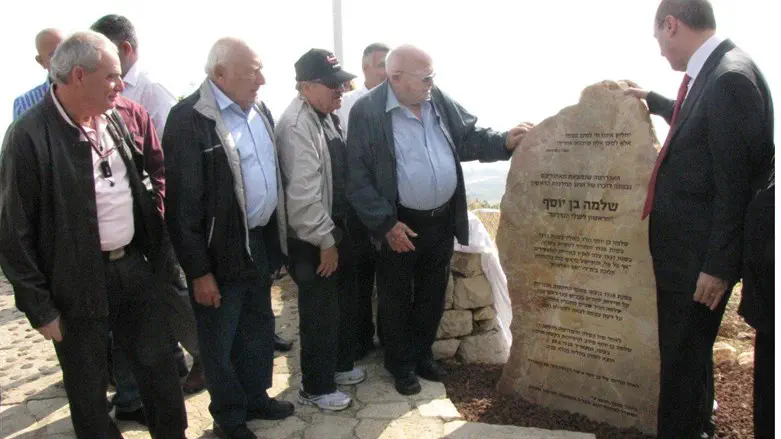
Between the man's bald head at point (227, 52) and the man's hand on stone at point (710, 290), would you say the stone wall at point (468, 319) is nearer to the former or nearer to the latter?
the man's hand on stone at point (710, 290)

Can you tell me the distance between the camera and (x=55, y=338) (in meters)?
2.60

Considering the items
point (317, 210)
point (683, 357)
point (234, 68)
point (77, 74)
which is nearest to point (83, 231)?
point (77, 74)

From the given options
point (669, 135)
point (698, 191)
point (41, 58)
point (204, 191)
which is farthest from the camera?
point (41, 58)

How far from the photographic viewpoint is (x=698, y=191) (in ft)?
8.93

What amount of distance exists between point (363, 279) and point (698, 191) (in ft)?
7.95

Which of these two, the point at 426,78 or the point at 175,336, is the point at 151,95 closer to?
the point at 175,336

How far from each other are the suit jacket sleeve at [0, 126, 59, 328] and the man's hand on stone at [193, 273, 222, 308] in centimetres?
71

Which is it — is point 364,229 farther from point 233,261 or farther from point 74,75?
point 74,75

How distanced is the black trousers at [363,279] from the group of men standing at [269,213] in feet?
0.08

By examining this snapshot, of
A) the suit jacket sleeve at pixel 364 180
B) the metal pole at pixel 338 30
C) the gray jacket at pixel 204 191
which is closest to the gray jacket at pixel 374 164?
the suit jacket sleeve at pixel 364 180

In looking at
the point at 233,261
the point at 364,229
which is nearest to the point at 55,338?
the point at 233,261

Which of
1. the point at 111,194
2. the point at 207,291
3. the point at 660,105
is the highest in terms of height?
the point at 660,105

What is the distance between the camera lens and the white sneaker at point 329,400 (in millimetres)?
3740

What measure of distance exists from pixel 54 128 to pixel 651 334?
121 inches
